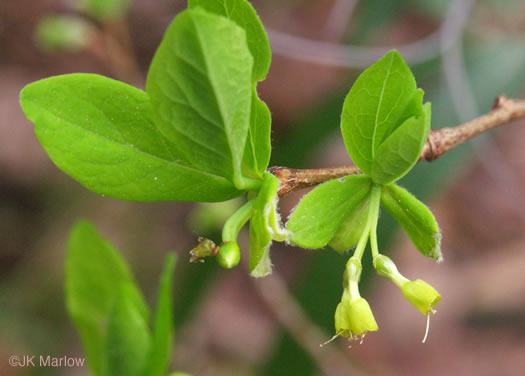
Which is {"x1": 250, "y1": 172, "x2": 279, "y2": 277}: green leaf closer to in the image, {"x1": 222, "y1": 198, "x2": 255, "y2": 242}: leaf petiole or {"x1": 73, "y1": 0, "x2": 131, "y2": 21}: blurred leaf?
{"x1": 222, "y1": 198, "x2": 255, "y2": 242}: leaf petiole

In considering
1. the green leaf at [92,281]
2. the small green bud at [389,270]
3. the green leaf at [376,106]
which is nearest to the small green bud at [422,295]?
the small green bud at [389,270]

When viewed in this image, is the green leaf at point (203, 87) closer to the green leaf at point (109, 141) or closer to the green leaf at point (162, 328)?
the green leaf at point (109, 141)

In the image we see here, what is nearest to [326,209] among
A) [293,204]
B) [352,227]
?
[352,227]

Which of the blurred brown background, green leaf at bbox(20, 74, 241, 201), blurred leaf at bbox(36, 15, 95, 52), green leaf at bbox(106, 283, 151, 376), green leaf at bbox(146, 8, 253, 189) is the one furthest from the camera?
the blurred brown background

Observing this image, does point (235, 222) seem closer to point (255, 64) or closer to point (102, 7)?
point (255, 64)

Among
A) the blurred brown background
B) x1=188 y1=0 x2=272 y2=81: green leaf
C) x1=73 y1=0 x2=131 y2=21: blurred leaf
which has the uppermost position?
x1=73 y1=0 x2=131 y2=21: blurred leaf

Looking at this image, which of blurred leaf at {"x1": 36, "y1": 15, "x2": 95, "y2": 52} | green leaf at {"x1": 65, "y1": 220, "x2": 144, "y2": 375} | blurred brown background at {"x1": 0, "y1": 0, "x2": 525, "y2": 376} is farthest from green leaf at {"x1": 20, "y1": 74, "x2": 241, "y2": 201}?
blurred leaf at {"x1": 36, "y1": 15, "x2": 95, "y2": 52}
